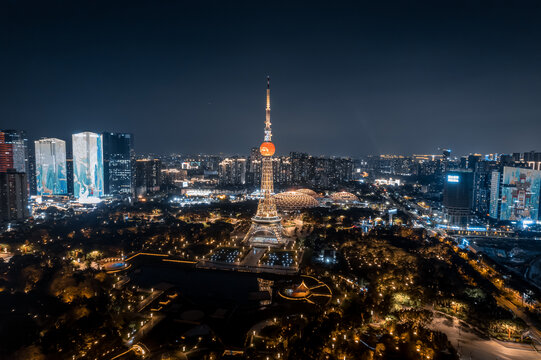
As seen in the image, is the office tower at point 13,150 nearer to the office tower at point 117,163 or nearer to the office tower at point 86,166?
the office tower at point 86,166

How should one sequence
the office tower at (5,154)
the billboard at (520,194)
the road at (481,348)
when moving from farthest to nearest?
the office tower at (5,154) < the billboard at (520,194) < the road at (481,348)

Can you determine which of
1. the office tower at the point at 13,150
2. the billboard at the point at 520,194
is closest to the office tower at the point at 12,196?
the office tower at the point at 13,150

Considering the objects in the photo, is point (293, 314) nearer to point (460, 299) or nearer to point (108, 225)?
point (460, 299)

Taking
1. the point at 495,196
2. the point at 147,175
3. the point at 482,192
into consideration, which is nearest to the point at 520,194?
the point at 495,196

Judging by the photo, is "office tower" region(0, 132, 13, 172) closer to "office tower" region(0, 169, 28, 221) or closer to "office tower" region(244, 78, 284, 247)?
"office tower" region(0, 169, 28, 221)

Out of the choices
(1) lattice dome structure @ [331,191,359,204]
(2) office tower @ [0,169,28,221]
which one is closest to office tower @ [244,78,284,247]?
(1) lattice dome structure @ [331,191,359,204]

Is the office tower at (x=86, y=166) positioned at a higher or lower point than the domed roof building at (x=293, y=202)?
higher
